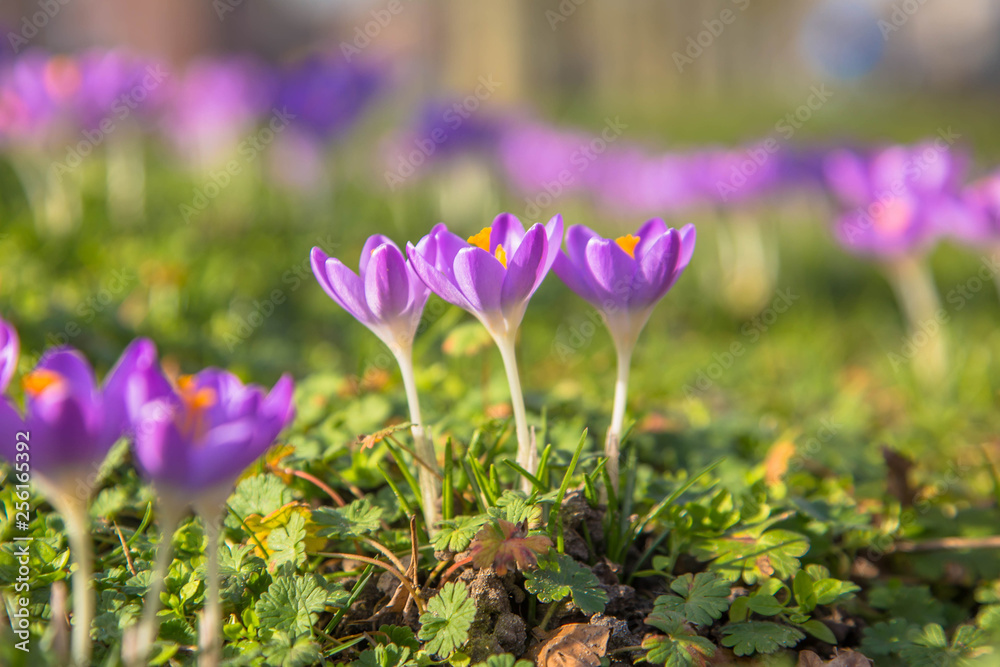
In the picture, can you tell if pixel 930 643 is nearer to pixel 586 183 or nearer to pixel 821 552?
pixel 821 552

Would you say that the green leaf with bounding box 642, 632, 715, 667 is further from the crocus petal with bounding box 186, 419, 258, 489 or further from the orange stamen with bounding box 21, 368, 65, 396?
the orange stamen with bounding box 21, 368, 65, 396

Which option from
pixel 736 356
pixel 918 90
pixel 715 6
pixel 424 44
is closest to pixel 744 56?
pixel 715 6

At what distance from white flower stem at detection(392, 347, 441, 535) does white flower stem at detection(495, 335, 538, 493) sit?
159 mm

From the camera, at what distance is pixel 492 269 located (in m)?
1.27

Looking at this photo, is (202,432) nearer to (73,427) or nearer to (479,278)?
(73,427)

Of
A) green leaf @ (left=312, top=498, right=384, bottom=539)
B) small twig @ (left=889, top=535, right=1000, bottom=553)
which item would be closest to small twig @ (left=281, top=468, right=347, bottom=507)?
green leaf @ (left=312, top=498, right=384, bottom=539)

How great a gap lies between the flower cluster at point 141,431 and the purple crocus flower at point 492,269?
33 centimetres

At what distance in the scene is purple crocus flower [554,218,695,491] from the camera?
4.42 feet

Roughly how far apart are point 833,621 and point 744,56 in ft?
81.8

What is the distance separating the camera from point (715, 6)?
2253 cm

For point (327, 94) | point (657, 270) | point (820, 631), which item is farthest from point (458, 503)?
point (327, 94)

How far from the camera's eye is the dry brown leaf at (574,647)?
1.32m

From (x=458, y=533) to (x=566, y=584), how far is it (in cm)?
20

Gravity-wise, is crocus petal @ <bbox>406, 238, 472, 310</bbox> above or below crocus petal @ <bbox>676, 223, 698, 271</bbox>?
above
